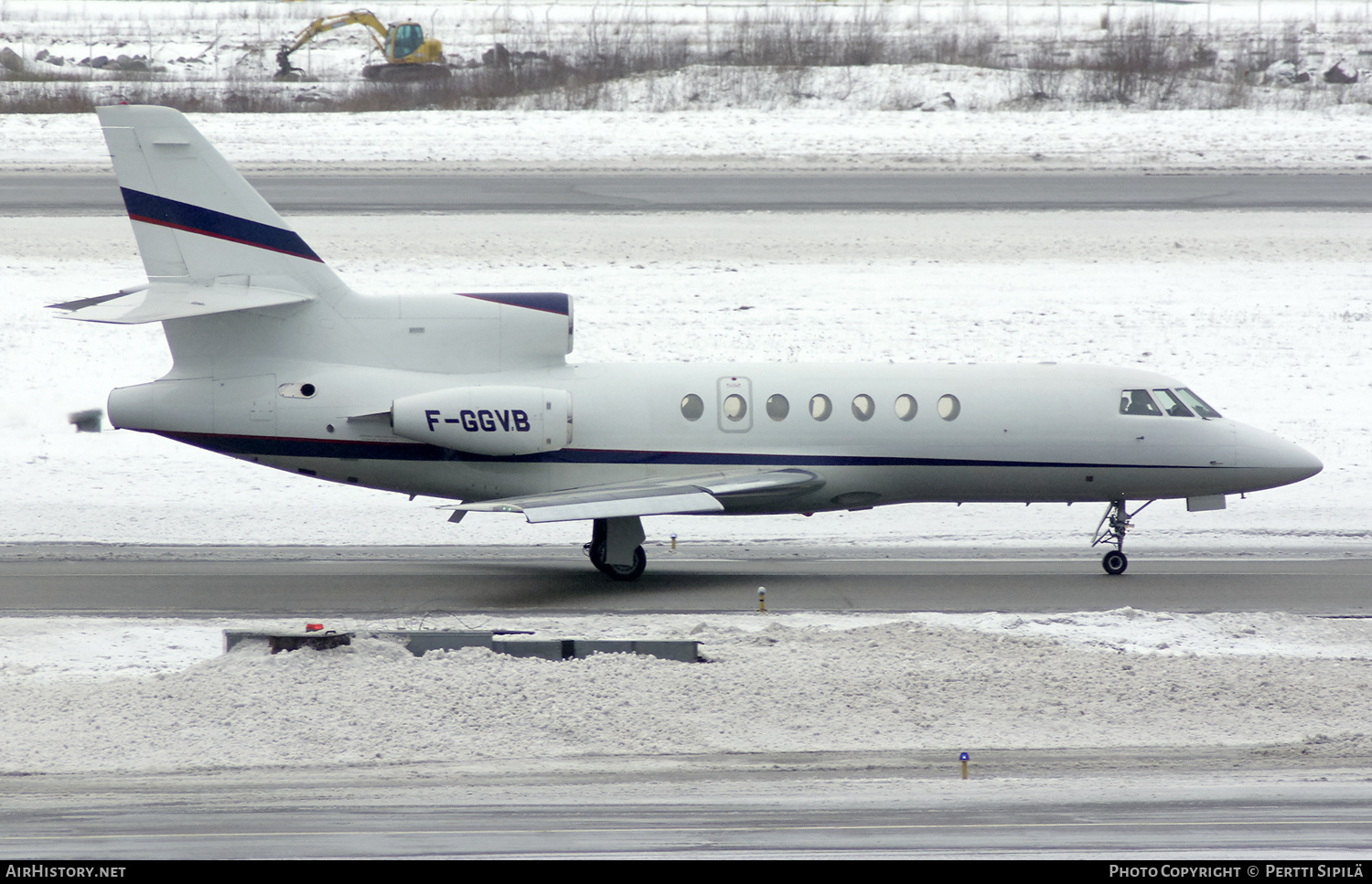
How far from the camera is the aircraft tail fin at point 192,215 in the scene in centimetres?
1872

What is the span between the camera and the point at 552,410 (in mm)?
19109

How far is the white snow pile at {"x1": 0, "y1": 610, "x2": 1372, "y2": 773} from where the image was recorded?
1213cm

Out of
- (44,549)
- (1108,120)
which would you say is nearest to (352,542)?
(44,549)

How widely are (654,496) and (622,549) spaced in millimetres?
1033

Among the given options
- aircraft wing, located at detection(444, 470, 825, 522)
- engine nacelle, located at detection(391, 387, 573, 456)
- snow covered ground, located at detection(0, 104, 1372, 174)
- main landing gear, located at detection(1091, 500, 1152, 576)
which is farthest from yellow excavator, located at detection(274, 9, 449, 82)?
Answer: main landing gear, located at detection(1091, 500, 1152, 576)

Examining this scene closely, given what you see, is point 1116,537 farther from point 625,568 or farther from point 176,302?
point 176,302

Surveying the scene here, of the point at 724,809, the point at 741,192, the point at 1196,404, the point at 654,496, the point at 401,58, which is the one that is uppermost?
the point at 401,58

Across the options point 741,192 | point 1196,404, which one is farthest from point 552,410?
point 741,192

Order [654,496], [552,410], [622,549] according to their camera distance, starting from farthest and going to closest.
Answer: [622,549] < [552,410] < [654,496]

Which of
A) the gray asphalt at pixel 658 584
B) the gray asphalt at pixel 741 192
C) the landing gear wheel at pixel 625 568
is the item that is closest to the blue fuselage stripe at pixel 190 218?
the gray asphalt at pixel 658 584

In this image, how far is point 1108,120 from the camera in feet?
147

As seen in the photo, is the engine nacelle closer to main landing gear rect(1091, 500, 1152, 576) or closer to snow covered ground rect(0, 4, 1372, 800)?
snow covered ground rect(0, 4, 1372, 800)
